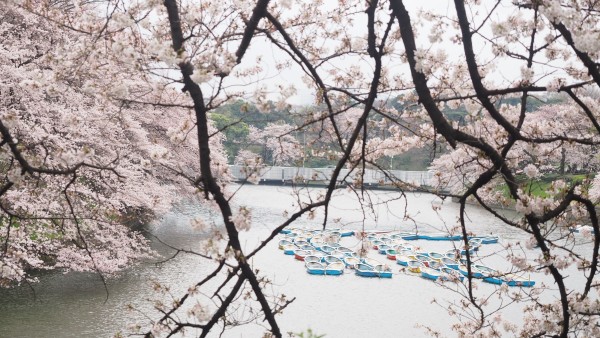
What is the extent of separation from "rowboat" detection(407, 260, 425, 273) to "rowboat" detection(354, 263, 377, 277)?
0.71m

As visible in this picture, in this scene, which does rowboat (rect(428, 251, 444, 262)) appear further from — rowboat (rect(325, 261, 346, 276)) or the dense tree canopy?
the dense tree canopy

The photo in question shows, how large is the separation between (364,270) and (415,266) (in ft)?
3.60

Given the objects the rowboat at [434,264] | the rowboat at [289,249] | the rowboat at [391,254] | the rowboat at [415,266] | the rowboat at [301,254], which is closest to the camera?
the rowboat at [415,266]

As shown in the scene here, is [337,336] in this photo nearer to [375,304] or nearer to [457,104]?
[375,304]

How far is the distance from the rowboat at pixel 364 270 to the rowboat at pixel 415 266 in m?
0.71

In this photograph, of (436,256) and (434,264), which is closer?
(434,264)

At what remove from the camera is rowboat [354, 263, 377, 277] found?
1012cm

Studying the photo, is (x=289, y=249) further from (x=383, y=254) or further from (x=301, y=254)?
(x=383, y=254)

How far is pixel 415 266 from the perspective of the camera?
10.6 metres

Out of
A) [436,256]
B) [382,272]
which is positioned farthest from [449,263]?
[382,272]

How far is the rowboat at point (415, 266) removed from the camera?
33.9ft

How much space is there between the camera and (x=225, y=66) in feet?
5.83

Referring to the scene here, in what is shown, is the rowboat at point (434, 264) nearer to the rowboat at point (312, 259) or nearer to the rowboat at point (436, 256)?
the rowboat at point (436, 256)

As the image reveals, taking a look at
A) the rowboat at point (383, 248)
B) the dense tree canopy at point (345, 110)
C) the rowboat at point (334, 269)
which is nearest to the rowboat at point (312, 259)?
the rowboat at point (334, 269)
